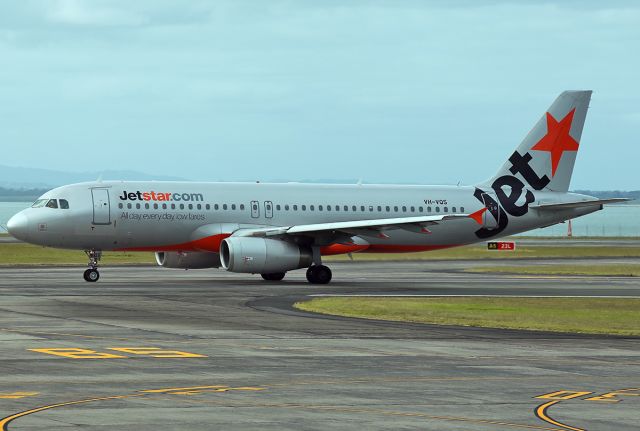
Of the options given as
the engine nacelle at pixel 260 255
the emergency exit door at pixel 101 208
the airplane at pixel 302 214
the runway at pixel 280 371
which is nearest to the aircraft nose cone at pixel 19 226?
the airplane at pixel 302 214

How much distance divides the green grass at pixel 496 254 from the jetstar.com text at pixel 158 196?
22.9 m

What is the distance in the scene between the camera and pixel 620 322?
32.5 metres

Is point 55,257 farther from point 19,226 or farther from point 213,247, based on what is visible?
point 213,247

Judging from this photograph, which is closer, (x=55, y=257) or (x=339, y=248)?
(x=339, y=248)

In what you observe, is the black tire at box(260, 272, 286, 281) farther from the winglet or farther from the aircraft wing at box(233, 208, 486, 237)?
the winglet

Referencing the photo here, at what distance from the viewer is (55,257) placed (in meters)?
73.6

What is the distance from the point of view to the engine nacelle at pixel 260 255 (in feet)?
156

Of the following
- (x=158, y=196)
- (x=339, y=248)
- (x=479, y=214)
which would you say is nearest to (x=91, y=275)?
(x=158, y=196)

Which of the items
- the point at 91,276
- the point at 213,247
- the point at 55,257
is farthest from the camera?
the point at 55,257

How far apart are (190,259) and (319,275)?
560cm

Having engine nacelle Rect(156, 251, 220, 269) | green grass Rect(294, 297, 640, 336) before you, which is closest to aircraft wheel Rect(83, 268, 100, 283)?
engine nacelle Rect(156, 251, 220, 269)

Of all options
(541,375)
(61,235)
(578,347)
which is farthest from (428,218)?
(541,375)

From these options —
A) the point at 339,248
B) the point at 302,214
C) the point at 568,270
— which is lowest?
the point at 568,270

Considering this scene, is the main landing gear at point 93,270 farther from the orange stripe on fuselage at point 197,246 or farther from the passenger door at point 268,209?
the passenger door at point 268,209
